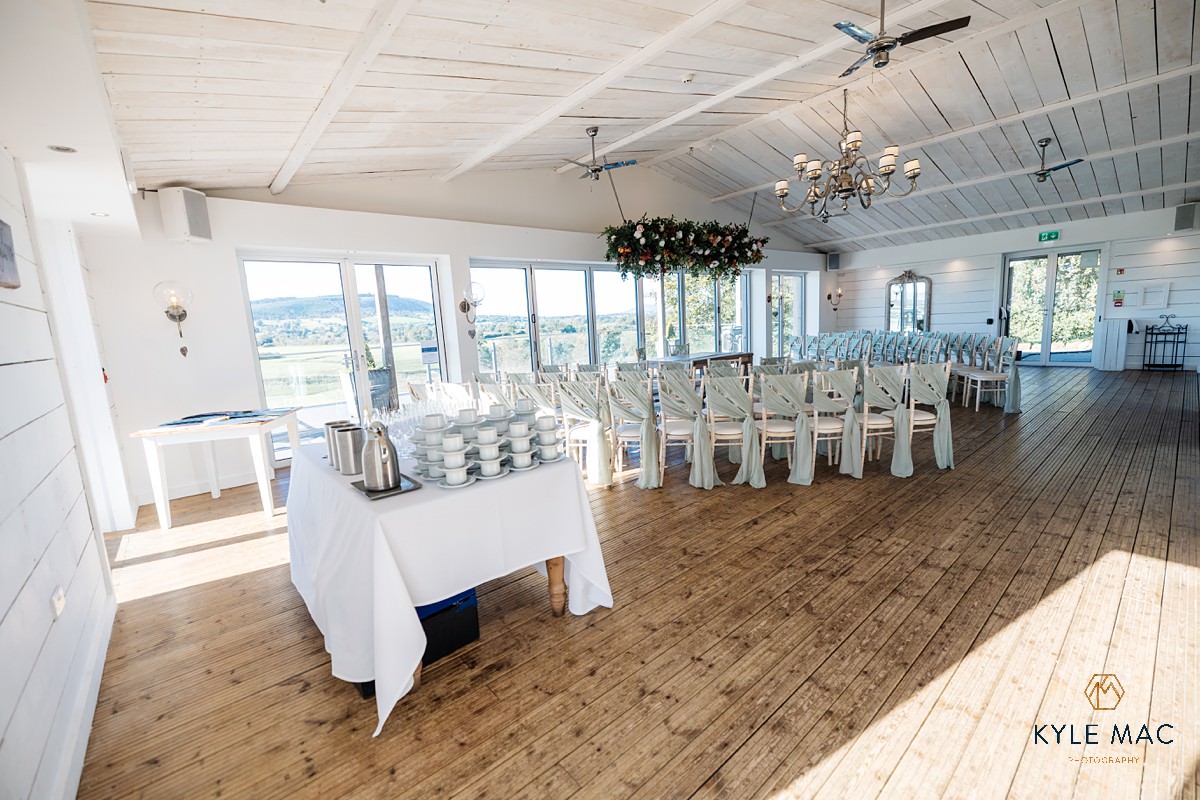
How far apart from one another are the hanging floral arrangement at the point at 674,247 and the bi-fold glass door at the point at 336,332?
2.56 m

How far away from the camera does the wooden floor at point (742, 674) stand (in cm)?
165

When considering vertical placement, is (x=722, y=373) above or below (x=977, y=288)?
below

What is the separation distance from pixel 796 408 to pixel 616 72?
3.05 metres

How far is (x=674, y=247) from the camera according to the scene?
6.84 m

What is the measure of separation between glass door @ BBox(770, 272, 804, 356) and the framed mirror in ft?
6.88

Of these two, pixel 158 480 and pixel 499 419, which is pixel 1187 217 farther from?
pixel 158 480

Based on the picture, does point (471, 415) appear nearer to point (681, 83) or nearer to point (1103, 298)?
point (681, 83)

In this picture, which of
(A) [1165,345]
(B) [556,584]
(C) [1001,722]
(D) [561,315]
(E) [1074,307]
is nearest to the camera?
(C) [1001,722]

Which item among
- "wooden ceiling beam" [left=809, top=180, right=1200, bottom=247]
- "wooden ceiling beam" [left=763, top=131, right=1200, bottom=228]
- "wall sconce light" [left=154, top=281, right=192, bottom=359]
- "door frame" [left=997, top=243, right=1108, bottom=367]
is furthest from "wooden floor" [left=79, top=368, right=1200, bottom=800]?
"door frame" [left=997, top=243, right=1108, bottom=367]

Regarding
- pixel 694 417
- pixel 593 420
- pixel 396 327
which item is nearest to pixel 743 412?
pixel 694 417

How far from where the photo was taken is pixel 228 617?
107 inches

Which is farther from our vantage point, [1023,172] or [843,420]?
[1023,172]

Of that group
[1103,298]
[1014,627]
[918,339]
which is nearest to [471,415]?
[1014,627]

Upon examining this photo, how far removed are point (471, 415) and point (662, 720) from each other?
146 cm
